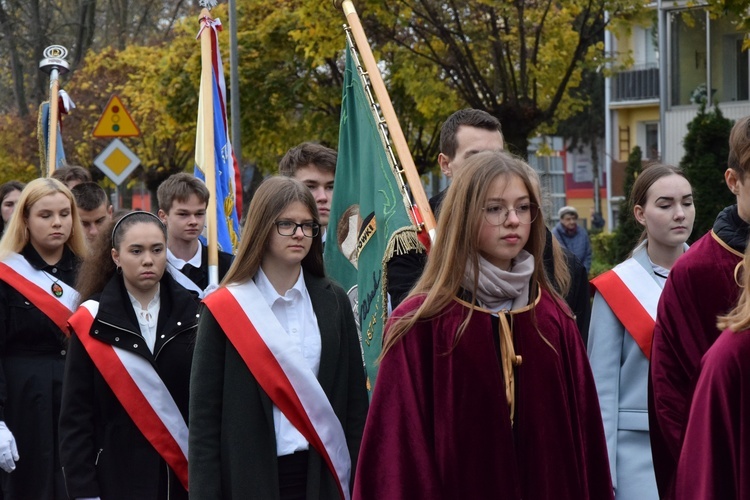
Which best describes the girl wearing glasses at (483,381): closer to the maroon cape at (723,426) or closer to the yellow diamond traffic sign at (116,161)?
the maroon cape at (723,426)

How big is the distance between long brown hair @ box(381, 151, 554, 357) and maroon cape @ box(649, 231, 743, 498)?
647mm

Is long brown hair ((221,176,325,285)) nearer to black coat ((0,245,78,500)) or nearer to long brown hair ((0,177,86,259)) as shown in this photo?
black coat ((0,245,78,500))

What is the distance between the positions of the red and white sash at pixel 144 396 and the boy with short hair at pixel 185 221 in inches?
52.4

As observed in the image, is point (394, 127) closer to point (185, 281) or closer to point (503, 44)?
point (185, 281)

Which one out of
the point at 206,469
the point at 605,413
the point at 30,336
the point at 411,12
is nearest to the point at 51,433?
the point at 30,336

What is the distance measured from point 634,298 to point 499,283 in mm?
1724

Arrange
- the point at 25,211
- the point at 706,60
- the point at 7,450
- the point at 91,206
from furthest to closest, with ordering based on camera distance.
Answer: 1. the point at 706,60
2. the point at 91,206
3. the point at 25,211
4. the point at 7,450

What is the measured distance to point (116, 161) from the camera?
1798 cm

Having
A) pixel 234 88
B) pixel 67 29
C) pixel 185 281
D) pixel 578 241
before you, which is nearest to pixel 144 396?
pixel 185 281

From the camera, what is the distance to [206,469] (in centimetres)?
484

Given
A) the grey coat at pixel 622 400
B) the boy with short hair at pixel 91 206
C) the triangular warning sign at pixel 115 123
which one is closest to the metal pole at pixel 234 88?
the triangular warning sign at pixel 115 123

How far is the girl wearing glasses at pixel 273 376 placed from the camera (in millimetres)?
4848

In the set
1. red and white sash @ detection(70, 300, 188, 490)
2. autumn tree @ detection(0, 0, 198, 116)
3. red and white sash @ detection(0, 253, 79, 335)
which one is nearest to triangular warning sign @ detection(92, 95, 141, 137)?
red and white sash @ detection(0, 253, 79, 335)

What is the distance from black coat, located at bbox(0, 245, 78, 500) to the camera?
23.1 ft
